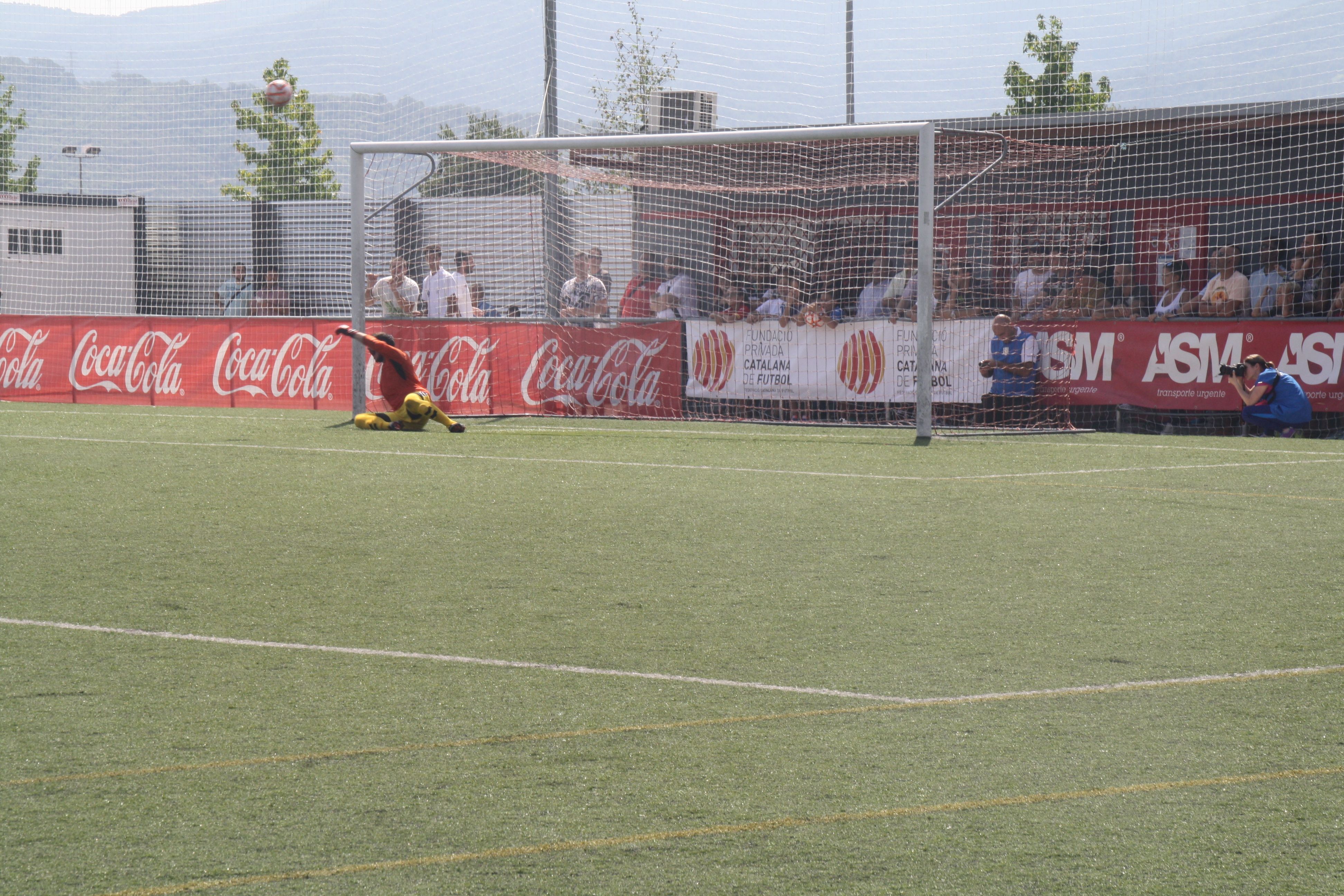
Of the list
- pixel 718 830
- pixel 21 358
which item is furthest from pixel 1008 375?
pixel 21 358

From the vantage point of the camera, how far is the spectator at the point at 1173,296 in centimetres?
1465

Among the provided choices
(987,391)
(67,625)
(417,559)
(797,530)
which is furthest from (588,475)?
(987,391)

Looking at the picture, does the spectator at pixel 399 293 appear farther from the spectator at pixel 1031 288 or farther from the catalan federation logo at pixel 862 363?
the spectator at pixel 1031 288

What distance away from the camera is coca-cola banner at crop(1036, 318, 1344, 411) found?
44.2 ft

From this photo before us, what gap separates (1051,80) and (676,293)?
1922 centimetres

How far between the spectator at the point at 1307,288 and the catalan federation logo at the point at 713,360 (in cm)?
589

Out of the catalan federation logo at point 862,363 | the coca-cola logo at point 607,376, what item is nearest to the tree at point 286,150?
the coca-cola logo at point 607,376

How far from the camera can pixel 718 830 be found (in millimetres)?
2898

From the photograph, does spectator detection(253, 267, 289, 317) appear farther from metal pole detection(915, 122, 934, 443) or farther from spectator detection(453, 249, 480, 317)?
metal pole detection(915, 122, 934, 443)

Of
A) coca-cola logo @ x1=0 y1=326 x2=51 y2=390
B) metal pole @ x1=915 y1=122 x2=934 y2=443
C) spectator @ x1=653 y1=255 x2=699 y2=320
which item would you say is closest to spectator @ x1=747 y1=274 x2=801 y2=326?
spectator @ x1=653 y1=255 x2=699 y2=320

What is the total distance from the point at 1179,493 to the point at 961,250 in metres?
8.23

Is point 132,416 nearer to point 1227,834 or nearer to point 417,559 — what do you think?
point 417,559

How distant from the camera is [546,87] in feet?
54.6

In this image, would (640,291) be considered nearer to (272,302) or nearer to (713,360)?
(713,360)
